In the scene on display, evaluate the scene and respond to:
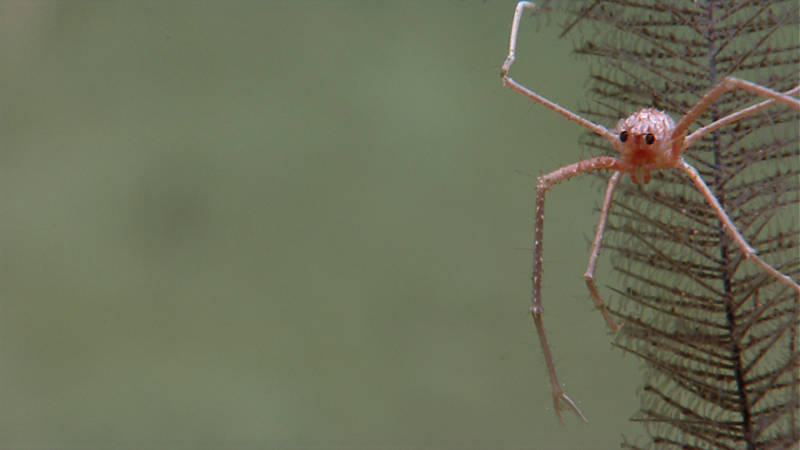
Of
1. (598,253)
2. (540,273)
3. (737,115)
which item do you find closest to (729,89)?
(737,115)

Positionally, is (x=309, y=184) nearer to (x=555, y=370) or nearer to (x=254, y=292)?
(x=254, y=292)

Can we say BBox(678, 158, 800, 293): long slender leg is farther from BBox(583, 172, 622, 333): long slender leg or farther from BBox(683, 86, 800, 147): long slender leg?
BBox(583, 172, 622, 333): long slender leg

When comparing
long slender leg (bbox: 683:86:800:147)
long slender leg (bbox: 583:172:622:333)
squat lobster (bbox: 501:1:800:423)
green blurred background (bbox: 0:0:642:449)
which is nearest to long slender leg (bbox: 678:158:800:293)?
squat lobster (bbox: 501:1:800:423)

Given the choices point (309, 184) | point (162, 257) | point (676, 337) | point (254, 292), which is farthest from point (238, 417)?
point (676, 337)

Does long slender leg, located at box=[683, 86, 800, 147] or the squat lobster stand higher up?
long slender leg, located at box=[683, 86, 800, 147]

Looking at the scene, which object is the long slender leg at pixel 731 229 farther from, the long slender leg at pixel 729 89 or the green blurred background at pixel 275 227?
the green blurred background at pixel 275 227

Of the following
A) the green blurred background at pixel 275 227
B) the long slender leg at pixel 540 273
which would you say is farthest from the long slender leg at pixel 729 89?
the green blurred background at pixel 275 227

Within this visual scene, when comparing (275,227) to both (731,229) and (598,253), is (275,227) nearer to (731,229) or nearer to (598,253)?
(598,253)
